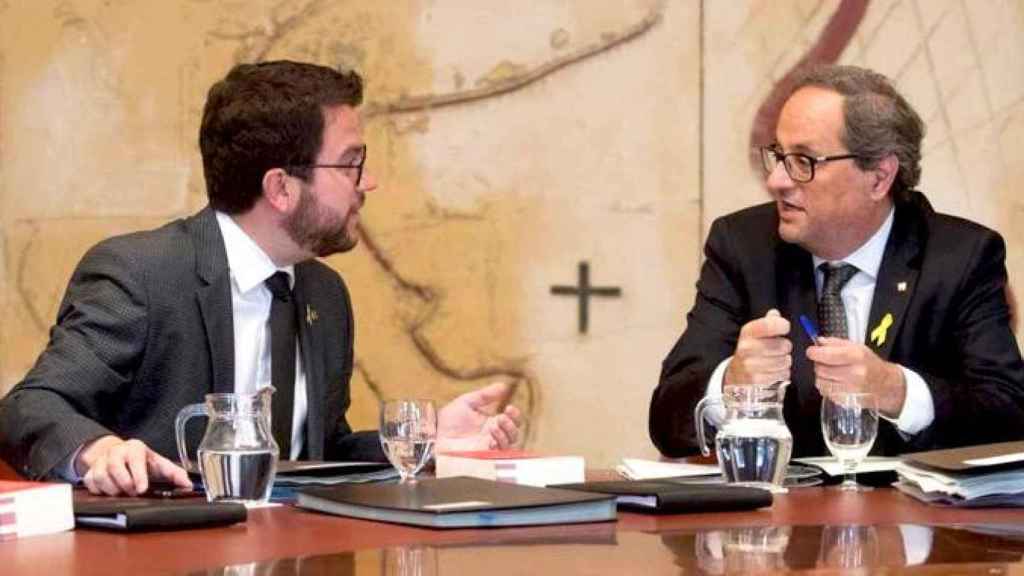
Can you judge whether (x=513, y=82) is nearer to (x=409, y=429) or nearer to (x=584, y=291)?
(x=584, y=291)

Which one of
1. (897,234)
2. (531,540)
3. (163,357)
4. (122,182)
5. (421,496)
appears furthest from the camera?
(122,182)

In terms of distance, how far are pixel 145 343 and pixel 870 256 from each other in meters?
1.40

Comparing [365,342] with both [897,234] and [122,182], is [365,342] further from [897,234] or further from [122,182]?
[897,234]

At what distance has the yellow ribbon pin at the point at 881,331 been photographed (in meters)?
3.29

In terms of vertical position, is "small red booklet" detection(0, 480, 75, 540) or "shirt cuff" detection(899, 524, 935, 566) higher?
"small red booklet" detection(0, 480, 75, 540)

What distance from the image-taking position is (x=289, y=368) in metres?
3.09

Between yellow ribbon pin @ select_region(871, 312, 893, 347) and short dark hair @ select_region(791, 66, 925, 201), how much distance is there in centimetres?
35

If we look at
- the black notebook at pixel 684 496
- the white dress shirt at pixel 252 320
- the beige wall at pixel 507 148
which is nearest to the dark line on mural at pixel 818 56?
the beige wall at pixel 507 148

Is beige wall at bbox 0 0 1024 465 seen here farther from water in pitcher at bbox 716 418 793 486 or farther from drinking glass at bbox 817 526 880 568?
drinking glass at bbox 817 526 880 568

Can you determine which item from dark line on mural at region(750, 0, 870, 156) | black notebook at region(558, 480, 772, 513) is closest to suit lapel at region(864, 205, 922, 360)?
dark line on mural at region(750, 0, 870, 156)

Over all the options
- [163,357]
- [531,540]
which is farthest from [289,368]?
[531,540]

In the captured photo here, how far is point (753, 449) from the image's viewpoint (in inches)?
92.4

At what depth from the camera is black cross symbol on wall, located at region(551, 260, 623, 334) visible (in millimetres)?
4391

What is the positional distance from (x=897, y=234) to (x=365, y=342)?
144cm
